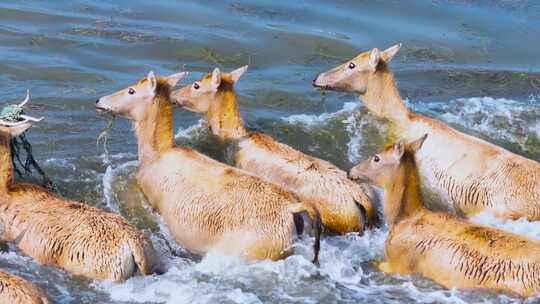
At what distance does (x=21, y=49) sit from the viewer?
52.9 ft

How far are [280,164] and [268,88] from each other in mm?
4337

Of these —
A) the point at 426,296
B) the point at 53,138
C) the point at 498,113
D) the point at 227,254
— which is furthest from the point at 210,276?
the point at 498,113

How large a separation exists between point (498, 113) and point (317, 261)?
20.2ft

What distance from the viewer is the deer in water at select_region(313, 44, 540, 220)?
442 inches

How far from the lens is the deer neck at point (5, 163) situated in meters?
10.2

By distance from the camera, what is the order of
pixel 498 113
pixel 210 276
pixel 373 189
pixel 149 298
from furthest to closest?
pixel 498 113, pixel 373 189, pixel 210 276, pixel 149 298

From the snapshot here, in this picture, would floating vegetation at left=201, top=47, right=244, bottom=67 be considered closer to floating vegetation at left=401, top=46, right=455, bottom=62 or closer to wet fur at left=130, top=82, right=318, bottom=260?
floating vegetation at left=401, top=46, right=455, bottom=62

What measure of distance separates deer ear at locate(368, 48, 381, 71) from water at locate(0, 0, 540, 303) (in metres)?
0.80

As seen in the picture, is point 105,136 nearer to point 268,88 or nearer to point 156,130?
point 156,130

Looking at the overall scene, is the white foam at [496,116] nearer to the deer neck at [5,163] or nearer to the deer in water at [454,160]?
the deer in water at [454,160]

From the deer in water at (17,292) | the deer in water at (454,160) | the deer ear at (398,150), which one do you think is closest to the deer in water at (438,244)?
the deer ear at (398,150)

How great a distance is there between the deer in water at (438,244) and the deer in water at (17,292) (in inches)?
136

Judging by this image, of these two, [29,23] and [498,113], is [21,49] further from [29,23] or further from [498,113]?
[498,113]

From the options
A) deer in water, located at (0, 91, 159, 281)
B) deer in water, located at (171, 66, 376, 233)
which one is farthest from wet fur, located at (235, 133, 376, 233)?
deer in water, located at (0, 91, 159, 281)
